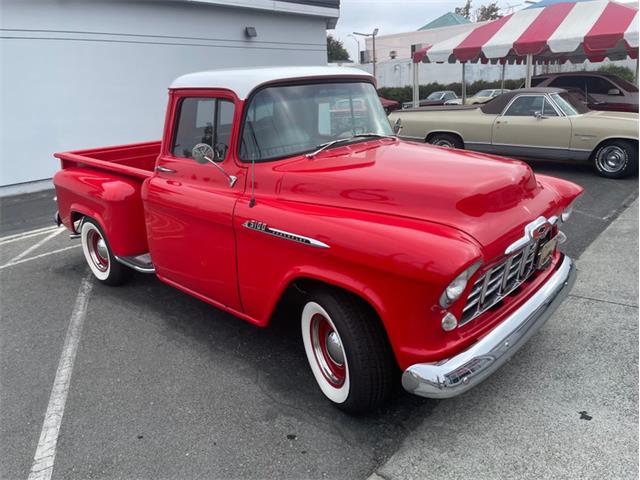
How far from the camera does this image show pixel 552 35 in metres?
12.0

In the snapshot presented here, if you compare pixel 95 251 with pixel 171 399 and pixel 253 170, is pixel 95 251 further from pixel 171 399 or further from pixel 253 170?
pixel 253 170

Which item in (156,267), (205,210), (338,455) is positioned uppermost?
(205,210)

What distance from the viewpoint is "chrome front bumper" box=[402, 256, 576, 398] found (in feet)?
7.86

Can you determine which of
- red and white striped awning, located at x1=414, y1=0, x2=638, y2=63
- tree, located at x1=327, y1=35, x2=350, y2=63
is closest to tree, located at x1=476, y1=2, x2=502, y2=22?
tree, located at x1=327, y1=35, x2=350, y2=63

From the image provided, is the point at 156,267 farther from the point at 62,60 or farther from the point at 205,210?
the point at 62,60

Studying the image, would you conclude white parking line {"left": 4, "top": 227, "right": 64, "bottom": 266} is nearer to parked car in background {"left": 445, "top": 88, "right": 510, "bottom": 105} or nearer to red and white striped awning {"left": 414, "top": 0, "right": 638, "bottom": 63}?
Result: red and white striped awning {"left": 414, "top": 0, "right": 638, "bottom": 63}

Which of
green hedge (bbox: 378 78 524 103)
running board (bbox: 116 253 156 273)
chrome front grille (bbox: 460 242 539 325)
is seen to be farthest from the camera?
green hedge (bbox: 378 78 524 103)

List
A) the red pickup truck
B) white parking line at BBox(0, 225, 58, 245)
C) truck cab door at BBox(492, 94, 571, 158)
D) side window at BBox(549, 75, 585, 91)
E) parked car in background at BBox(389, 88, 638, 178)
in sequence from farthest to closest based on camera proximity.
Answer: side window at BBox(549, 75, 585, 91) < truck cab door at BBox(492, 94, 571, 158) < parked car in background at BBox(389, 88, 638, 178) < white parking line at BBox(0, 225, 58, 245) < the red pickup truck

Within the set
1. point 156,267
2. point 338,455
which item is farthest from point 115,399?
point 338,455

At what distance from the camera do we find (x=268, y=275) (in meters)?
3.06

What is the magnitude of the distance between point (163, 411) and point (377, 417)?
1.26 metres

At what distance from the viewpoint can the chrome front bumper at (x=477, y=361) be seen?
2.39 meters

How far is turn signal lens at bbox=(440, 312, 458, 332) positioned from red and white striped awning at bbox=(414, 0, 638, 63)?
36.7 feet

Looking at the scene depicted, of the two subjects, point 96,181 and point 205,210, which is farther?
point 96,181
